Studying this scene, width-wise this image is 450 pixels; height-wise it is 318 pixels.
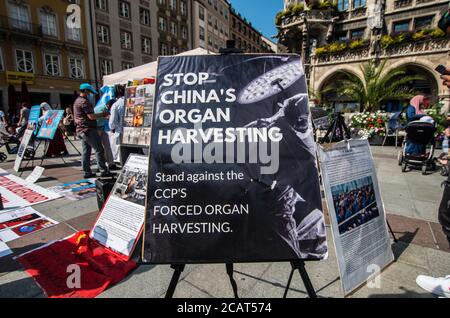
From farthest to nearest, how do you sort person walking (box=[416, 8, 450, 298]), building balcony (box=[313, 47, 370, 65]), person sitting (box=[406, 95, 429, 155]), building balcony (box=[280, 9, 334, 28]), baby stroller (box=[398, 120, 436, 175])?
building balcony (box=[280, 9, 334, 28]) < building balcony (box=[313, 47, 370, 65]) < person sitting (box=[406, 95, 429, 155]) < baby stroller (box=[398, 120, 436, 175]) < person walking (box=[416, 8, 450, 298])

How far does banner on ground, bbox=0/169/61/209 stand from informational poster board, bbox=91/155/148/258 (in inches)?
→ 86.3

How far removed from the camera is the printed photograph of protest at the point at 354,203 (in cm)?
182

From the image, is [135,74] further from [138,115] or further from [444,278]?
[444,278]

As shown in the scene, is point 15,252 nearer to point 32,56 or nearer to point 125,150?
point 125,150

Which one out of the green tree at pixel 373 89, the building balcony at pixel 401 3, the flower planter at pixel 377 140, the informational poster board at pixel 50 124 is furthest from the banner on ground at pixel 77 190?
the building balcony at pixel 401 3

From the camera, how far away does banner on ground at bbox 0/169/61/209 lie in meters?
3.94

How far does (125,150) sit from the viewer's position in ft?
11.7

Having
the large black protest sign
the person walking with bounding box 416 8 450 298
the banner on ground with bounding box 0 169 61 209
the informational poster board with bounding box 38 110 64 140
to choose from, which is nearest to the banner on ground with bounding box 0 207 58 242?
the banner on ground with bounding box 0 169 61 209

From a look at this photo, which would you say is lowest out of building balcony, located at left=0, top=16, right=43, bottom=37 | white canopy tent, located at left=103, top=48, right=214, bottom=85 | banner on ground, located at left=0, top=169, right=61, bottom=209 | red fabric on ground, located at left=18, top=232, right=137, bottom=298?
red fabric on ground, located at left=18, top=232, right=137, bottom=298

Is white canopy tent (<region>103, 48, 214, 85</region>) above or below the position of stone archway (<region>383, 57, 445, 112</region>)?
below

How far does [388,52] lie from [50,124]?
22849mm

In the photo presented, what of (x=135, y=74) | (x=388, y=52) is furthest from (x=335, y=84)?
(x=135, y=74)

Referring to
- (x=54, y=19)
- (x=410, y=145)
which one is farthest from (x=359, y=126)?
(x=54, y=19)

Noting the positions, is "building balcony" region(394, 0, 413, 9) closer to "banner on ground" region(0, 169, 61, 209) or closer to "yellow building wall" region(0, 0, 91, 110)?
"banner on ground" region(0, 169, 61, 209)
